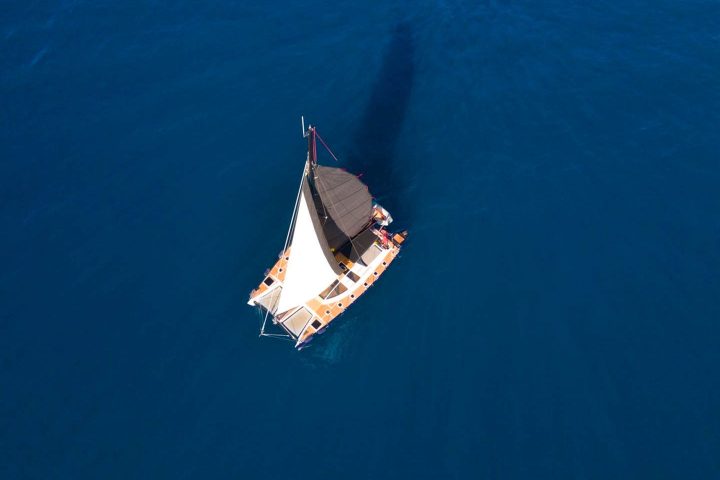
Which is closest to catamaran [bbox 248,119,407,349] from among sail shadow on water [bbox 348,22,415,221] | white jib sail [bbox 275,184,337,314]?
white jib sail [bbox 275,184,337,314]

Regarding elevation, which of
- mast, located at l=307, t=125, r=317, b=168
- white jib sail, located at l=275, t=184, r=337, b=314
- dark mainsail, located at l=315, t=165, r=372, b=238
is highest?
mast, located at l=307, t=125, r=317, b=168

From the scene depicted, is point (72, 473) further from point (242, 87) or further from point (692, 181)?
point (692, 181)

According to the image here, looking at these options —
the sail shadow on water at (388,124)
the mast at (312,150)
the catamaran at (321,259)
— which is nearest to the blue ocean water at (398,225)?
the sail shadow on water at (388,124)

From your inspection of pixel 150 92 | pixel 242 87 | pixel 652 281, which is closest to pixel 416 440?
pixel 652 281

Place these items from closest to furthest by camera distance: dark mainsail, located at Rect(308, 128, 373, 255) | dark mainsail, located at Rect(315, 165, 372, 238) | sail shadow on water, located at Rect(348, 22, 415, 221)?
dark mainsail, located at Rect(308, 128, 373, 255), dark mainsail, located at Rect(315, 165, 372, 238), sail shadow on water, located at Rect(348, 22, 415, 221)

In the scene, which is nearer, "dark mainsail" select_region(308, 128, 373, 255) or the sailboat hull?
"dark mainsail" select_region(308, 128, 373, 255)

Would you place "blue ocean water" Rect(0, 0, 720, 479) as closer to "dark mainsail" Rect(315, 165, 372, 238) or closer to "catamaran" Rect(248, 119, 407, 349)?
"catamaran" Rect(248, 119, 407, 349)

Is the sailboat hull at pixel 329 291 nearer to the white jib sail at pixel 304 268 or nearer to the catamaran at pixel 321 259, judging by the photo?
the catamaran at pixel 321 259
